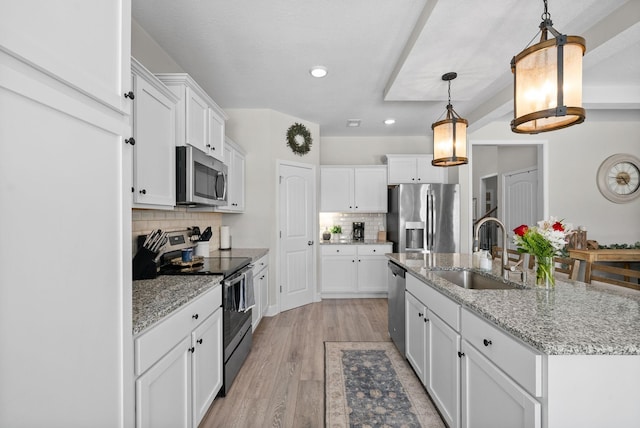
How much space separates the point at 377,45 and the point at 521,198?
14.0ft

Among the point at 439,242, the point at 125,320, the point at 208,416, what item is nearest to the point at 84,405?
the point at 125,320

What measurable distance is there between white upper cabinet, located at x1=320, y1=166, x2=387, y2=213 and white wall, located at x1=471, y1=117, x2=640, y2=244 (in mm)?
1771

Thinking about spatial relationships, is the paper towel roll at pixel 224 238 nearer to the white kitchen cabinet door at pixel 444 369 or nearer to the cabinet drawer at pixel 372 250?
the cabinet drawer at pixel 372 250

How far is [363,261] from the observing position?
5078 millimetres

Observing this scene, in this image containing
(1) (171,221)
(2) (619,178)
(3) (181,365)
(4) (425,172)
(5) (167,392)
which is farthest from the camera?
(4) (425,172)

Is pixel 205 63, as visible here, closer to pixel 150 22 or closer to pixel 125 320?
pixel 150 22

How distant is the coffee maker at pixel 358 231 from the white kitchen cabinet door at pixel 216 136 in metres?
3.03

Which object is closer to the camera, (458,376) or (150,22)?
(458,376)

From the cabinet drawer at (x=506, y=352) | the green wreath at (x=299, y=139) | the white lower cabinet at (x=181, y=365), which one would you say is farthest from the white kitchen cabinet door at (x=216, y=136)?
the cabinet drawer at (x=506, y=352)

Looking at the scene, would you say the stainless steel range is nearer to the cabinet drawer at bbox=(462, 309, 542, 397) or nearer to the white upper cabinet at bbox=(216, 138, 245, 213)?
the white upper cabinet at bbox=(216, 138, 245, 213)

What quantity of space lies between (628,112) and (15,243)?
6616mm

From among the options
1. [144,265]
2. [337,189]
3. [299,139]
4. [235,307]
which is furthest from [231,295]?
[337,189]

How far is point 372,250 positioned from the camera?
5.09 meters

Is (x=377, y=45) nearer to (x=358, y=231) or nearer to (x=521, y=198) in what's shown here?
(x=358, y=231)
